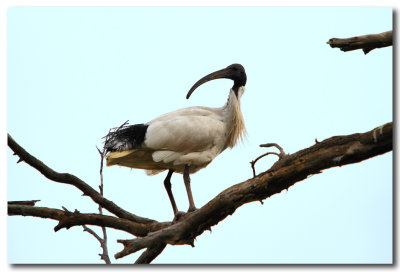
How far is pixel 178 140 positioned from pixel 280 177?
1.36 m

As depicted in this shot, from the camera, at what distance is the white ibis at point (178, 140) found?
13.5 ft

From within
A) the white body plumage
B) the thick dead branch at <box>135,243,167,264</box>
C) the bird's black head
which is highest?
the bird's black head

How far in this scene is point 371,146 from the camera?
2648 millimetres

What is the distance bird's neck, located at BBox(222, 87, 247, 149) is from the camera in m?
4.54

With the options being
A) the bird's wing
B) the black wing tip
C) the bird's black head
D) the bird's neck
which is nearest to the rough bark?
the black wing tip

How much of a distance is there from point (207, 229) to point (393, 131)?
4.58ft

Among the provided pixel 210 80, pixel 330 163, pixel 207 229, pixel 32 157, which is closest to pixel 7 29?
pixel 32 157

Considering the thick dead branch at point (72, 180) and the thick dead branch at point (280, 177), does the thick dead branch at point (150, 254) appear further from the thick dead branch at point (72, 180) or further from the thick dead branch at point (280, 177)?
the thick dead branch at point (280, 177)

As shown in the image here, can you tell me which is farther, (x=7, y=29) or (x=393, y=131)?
(x=7, y=29)

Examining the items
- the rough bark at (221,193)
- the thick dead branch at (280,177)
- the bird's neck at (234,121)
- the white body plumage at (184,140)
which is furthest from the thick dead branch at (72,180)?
the bird's neck at (234,121)

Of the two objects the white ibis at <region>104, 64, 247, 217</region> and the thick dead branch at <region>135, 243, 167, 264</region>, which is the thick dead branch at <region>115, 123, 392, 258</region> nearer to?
the thick dead branch at <region>135, 243, 167, 264</region>

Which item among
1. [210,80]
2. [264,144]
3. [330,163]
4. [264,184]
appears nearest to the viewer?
[330,163]

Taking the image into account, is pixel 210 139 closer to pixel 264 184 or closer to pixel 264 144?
pixel 264 144

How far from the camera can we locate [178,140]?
416 centimetres
